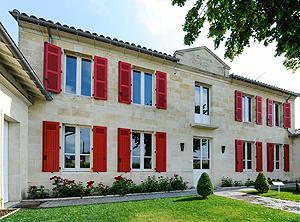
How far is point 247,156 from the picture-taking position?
17.4m

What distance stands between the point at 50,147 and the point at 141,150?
4.12 metres

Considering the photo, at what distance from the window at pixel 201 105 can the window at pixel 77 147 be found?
6.26m

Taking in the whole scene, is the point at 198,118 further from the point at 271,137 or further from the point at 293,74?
the point at 293,74

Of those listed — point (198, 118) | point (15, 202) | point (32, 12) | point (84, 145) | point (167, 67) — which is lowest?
point (15, 202)

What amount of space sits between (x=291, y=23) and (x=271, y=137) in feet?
49.4

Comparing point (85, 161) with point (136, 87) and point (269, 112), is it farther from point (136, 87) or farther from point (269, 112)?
point (269, 112)

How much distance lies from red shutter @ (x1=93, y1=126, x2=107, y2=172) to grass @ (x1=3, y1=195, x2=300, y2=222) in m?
2.66

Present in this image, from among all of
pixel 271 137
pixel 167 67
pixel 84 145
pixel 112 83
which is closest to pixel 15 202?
pixel 84 145

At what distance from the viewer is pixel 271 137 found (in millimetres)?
18703

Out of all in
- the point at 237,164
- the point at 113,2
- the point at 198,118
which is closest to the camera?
the point at 113,2

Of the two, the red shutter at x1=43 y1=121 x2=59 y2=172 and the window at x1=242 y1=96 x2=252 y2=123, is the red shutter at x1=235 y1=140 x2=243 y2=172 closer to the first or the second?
the window at x1=242 y1=96 x2=252 y2=123

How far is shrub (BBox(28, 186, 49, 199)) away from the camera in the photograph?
976 cm

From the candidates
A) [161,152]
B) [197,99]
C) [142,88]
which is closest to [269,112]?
[197,99]

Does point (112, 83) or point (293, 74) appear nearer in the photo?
point (293, 74)
